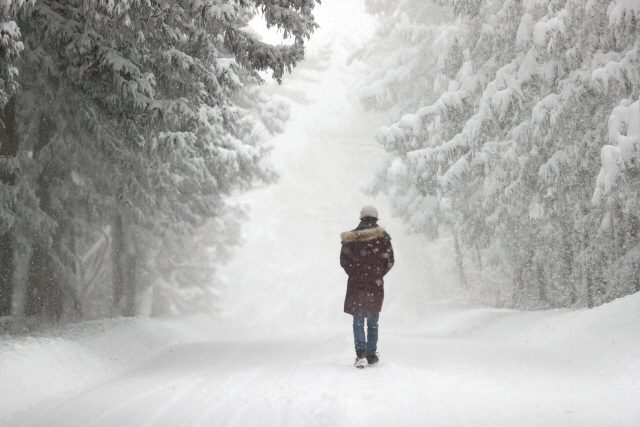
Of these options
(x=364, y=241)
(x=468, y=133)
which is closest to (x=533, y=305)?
(x=468, y=133)

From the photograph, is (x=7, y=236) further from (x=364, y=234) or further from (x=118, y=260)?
(x=364, y=234)

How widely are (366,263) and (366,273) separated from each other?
0.12 metres

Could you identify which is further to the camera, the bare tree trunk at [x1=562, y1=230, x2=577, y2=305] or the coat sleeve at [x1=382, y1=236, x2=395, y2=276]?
the bare tree trunk at [x1=562, y1=230, x2=577, y2=305]

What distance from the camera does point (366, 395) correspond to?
219 inches

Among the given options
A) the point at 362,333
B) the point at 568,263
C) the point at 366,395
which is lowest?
the point at 366,395

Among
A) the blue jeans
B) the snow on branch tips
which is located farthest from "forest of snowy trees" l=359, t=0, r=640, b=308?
the blue jeans

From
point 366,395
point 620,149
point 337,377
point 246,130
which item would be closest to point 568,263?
point 620,149

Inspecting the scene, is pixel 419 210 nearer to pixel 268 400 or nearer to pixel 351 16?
pixel 268 400

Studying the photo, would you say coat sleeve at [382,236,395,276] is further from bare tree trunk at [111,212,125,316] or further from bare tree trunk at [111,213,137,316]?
bare tree trunk at [111,213,137,316]

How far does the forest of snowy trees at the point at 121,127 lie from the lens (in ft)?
28.4

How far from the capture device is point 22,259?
590 inches

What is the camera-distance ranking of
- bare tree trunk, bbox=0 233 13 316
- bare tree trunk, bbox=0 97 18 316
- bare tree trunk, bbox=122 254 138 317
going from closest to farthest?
bare tree trunk, bbox=0 97 18 316, bare tree trunk, bbox=0 233 13 316, bare tree trunk, bbox=122 254 138 317

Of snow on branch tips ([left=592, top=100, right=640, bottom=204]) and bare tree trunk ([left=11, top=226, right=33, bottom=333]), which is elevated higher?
snow on branch tips ([left=592, top=100, right=640, bottom=204])

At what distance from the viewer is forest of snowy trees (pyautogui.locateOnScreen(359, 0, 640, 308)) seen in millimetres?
11664
